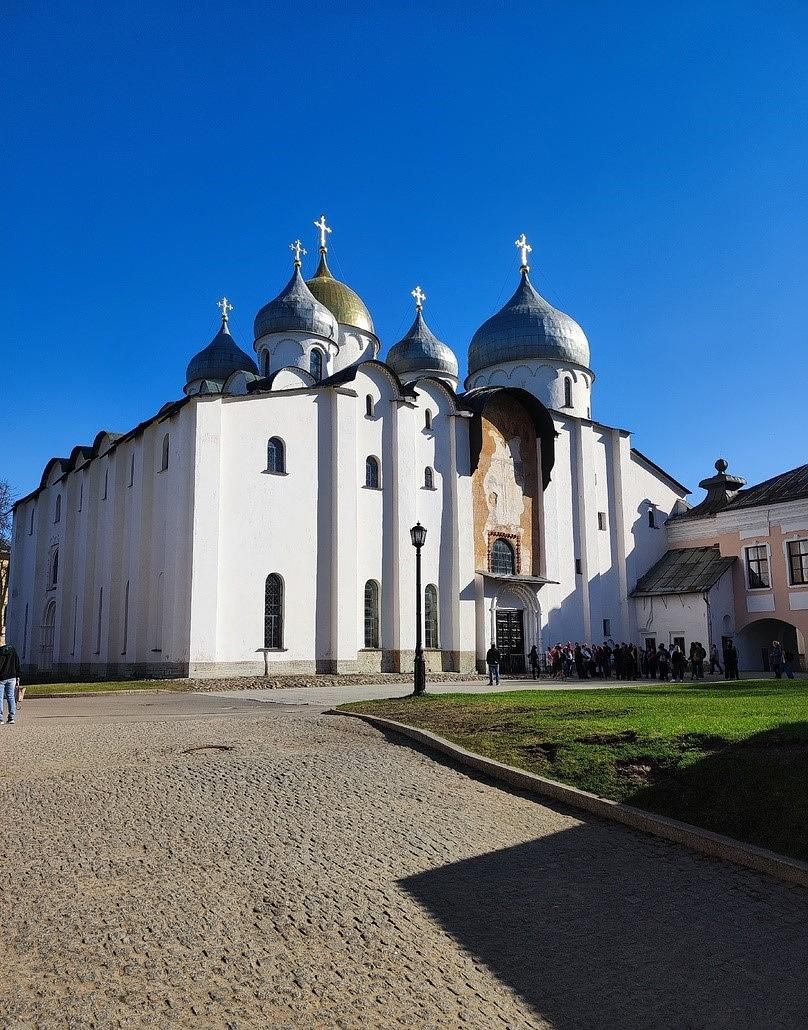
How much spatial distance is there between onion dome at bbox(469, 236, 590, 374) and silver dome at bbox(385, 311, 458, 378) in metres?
3.12

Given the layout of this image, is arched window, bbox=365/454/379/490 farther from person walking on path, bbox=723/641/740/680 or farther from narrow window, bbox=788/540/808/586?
narrow window, bbox=788/540/808/586

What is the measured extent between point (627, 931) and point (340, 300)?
39.6 meters

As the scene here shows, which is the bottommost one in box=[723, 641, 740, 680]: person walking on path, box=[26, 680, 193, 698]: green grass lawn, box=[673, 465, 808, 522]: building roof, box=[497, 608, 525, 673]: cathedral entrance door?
box=[26, 680, 193, 698]: green grass lawn

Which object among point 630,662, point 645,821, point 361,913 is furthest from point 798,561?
point 361,913

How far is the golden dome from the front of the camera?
137 ft

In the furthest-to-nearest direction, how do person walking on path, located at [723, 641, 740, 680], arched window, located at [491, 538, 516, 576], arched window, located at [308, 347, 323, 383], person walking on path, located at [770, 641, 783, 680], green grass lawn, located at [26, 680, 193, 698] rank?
arched window, located at [308, 347, 323, 383] < arched window, located at [491, 538, 516, 576] < person walking on path, located at [723, 641, 740, 680] < person walking on path, located at [770, 641, 783, 680] < green grass lawn, located at [26, 680, 193, 698]

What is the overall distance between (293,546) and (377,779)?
20482mm

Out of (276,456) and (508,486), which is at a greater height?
(508,486)

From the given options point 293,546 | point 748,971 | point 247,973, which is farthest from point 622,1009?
point 293,546

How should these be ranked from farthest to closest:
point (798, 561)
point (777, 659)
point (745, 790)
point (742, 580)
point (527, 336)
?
point (527, 336) < point (742, 580) < point (798, 561) < point (777, 659) < point (745, 790)

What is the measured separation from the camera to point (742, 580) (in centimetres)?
3666

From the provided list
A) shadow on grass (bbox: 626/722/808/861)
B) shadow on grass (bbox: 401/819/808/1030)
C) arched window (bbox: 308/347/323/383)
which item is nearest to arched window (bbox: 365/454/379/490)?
arched window (bbox: 308/347/323/383)

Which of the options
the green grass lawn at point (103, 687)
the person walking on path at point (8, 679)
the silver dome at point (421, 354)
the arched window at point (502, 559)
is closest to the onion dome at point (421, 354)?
the silver dome at point (421, 354)

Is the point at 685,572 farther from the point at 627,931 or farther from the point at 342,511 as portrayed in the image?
the point at 627,931
